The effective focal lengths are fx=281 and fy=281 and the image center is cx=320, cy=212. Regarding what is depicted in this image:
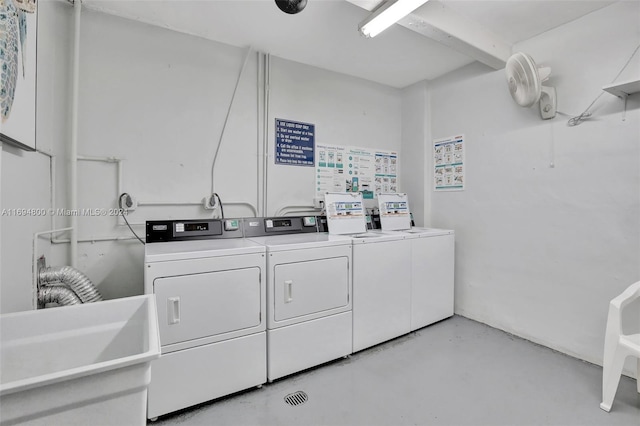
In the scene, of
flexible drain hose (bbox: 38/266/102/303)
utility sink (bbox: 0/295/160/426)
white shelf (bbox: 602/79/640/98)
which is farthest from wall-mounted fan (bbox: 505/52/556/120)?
flexible drain hose (bbox: 38/266/102/303)

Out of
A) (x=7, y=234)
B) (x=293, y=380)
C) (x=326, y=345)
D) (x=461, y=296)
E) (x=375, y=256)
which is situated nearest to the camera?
(x=7, y=234)

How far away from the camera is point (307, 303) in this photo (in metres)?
1.90

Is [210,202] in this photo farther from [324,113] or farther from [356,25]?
[356,25]

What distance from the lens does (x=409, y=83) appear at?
3242mm

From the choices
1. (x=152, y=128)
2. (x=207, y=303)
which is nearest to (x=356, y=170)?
(x=152, y=128)

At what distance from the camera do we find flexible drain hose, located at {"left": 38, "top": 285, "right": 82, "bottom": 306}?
4.62ft

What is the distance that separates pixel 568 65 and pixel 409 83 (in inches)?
57.3

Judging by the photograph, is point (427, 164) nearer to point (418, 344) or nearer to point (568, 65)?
point (568, 65)

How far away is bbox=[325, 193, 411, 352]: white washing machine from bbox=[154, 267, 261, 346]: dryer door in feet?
2.63

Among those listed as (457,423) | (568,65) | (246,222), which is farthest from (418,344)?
(568,65)

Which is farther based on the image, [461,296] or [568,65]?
[461,296]

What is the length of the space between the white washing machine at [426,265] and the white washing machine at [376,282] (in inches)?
3.8

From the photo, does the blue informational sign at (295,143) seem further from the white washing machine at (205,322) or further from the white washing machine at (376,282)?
the white washing machine at (205,322)

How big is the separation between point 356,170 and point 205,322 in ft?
6.97
